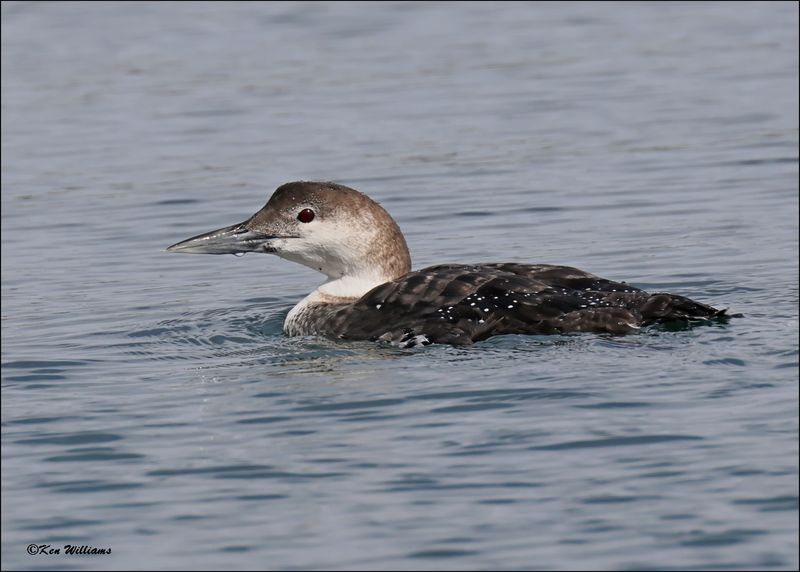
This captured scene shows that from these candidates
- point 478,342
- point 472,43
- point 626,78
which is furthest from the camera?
point 472,43

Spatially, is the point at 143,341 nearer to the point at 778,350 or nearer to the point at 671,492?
the point at 778,350

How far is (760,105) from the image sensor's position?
14.6 metres

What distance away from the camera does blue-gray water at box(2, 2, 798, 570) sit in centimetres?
562

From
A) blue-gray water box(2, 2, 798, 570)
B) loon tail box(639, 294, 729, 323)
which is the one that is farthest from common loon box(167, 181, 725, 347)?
blue-gray water box(2, 2, 798, 570)

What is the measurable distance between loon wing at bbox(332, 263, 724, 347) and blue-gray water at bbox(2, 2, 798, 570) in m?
0.12

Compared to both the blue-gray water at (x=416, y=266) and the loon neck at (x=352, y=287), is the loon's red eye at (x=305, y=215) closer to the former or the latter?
the loon neck at (x=352, y=287)

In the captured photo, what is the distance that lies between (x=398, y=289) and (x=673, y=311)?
133cm

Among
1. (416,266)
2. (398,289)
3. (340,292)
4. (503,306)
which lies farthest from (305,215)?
(416,266)

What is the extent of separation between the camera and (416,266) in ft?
34.5

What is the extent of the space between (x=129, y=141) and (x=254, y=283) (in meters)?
4.54

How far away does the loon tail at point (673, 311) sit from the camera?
7.72m

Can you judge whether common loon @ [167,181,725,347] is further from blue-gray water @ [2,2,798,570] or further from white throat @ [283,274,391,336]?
blue-gray water @ [2,2,798,570]

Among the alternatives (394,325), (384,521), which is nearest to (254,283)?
(394,325)

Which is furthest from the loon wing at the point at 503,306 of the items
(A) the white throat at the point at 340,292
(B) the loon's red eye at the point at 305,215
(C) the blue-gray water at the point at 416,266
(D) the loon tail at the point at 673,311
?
(B) the loon's red eye at the point at 305,215
